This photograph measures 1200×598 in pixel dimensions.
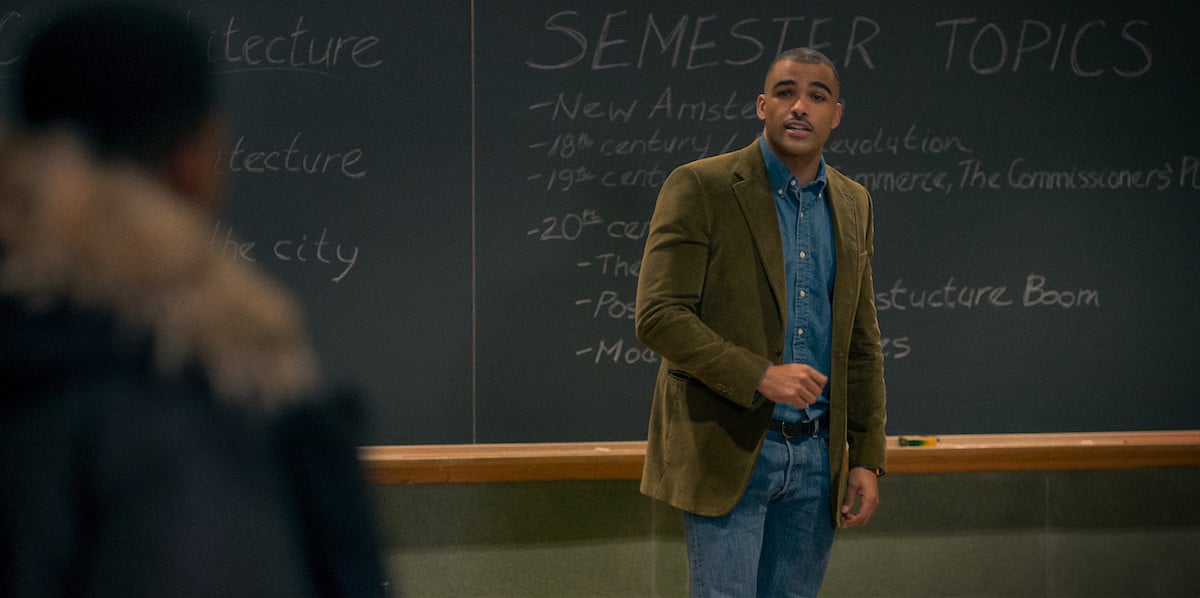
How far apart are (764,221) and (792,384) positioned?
0.34 m

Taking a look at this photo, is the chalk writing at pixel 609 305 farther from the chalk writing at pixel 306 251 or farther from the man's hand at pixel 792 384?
the man's hand at pixel 792 384

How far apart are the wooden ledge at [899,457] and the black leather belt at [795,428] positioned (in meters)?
0.98

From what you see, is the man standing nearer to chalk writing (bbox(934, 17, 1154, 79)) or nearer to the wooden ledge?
the wooden ledge

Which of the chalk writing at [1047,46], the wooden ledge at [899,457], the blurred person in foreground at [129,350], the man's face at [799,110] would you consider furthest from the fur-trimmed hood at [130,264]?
the chalk writing at [1047,46]

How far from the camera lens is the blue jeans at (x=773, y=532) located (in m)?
2.13

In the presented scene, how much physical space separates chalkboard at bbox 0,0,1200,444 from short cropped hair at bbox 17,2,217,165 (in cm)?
226

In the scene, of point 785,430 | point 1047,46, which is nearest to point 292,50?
point 785,430

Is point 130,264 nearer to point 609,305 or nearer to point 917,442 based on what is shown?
point 609,305

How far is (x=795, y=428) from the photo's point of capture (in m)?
2.16

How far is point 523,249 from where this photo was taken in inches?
123

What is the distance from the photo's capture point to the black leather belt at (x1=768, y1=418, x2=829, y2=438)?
2152mm

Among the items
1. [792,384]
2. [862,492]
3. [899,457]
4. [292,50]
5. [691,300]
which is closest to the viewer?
[792,384]

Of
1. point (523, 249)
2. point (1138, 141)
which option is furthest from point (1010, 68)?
point (523, 249)

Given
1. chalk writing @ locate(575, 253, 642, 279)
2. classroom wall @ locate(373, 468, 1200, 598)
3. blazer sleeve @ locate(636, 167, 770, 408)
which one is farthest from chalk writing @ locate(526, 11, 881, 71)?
classroom wall @ locate(373, 468, 1200, 598)
